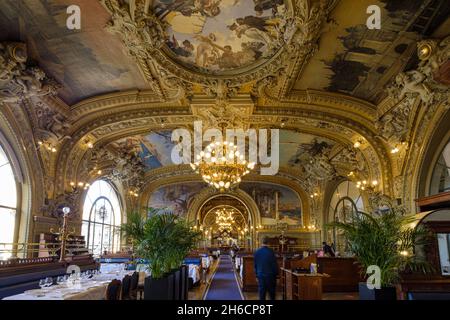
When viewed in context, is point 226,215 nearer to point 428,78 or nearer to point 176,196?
point 176,196

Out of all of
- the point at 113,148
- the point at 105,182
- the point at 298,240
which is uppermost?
the point at 113,148

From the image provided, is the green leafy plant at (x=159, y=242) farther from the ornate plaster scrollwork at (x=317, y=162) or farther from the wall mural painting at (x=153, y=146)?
the ornate plaster scrollwork at (x=317, y=162)

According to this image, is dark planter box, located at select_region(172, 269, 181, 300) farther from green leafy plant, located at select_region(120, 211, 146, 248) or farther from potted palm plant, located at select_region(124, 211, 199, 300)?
green leafy plant, located at select_region(120, 211, 146, 248)

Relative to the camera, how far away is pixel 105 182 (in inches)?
691

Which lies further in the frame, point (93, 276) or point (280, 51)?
point (280, 51)

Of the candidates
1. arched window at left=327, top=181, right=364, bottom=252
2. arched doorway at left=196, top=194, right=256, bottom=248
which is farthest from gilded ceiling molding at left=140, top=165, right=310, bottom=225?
arched doorway at left=196, top=194, right=256, bottom=248

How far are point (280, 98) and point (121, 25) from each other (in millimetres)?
5001

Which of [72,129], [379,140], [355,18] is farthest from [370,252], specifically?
[72,129]

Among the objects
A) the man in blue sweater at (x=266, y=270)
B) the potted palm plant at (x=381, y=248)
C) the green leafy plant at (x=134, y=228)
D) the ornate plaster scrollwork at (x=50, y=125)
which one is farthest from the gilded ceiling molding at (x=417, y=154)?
the ornate plaster scrollwork at (x=50, y=125)

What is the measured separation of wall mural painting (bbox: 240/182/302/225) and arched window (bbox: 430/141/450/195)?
11.7 m

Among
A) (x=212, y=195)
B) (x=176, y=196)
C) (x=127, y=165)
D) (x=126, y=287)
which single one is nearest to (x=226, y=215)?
(x=212, y=195)

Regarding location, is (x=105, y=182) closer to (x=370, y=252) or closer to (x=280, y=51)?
(x=280, y=51)

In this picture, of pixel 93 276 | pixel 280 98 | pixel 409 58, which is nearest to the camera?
pixel 93 276

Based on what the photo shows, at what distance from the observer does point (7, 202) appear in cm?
952
